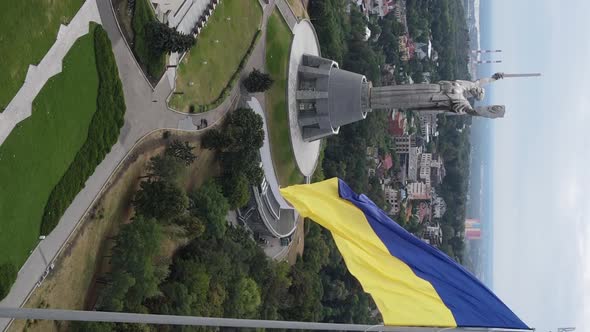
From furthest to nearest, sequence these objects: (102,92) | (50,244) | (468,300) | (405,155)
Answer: (405,155) < (102,92) < (50,244) < (468,300)

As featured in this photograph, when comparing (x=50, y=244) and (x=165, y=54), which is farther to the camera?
(x=165, y=54)

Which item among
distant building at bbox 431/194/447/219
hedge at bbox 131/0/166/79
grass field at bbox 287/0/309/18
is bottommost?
distant building at bbox 431/194/447/219

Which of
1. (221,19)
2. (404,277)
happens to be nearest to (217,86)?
Result: (221,19)

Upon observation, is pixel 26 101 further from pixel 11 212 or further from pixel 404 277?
pixel 404 277

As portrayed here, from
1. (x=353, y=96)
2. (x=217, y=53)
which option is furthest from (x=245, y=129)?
(x=353, y=96)

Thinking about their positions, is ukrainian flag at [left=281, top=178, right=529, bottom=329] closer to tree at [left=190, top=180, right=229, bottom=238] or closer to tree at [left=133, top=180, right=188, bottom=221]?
tree at [left=133, top=180, right=188, bottom=221]

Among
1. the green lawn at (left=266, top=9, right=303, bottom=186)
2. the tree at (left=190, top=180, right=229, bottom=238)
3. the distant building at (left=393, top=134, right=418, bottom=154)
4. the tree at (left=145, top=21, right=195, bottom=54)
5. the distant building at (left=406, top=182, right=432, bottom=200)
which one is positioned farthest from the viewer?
the distant building at (left=406, top=182, right=432, bottom=200)

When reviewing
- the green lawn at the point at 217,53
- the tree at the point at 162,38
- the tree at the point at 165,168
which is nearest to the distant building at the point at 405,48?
the green lawn at the point at 217,53

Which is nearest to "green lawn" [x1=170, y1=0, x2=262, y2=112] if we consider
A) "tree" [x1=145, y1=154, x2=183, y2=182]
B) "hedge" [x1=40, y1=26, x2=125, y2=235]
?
"tree" [x1=145, y1=154, x2=183, y2=182]

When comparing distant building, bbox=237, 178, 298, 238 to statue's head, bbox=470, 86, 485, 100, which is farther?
distant building, bbox=237, 178, 298, 238
